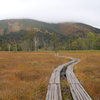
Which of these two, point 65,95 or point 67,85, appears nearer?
point 65,95

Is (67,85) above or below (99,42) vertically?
below

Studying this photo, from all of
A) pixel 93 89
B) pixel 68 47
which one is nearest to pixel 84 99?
pixel 93 89

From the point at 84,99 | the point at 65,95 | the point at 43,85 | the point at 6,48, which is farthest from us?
the point at 6,48

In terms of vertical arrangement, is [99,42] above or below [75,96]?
above

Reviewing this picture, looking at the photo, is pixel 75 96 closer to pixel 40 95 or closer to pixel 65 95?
pixel 65 95

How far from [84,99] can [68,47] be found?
103 m

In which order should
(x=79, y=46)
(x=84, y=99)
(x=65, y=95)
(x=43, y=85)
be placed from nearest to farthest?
(x=84, y=99), (x=65, y=95), (x=43, y=85), (x=79, y=46)

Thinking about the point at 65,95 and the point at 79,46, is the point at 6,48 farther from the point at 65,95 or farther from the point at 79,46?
the point at 65,95

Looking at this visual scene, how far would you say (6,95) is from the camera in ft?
25.5

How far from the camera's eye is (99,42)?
91438mm

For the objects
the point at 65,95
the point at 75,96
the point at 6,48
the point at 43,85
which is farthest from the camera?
the point at 6,48

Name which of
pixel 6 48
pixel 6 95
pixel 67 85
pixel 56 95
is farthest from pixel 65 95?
pixel 6 48

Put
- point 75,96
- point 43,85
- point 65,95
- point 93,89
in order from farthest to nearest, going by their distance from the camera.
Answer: point 43,85 < point 93,89 < point 65,95 < point 75,96

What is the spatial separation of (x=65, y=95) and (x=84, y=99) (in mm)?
1720
